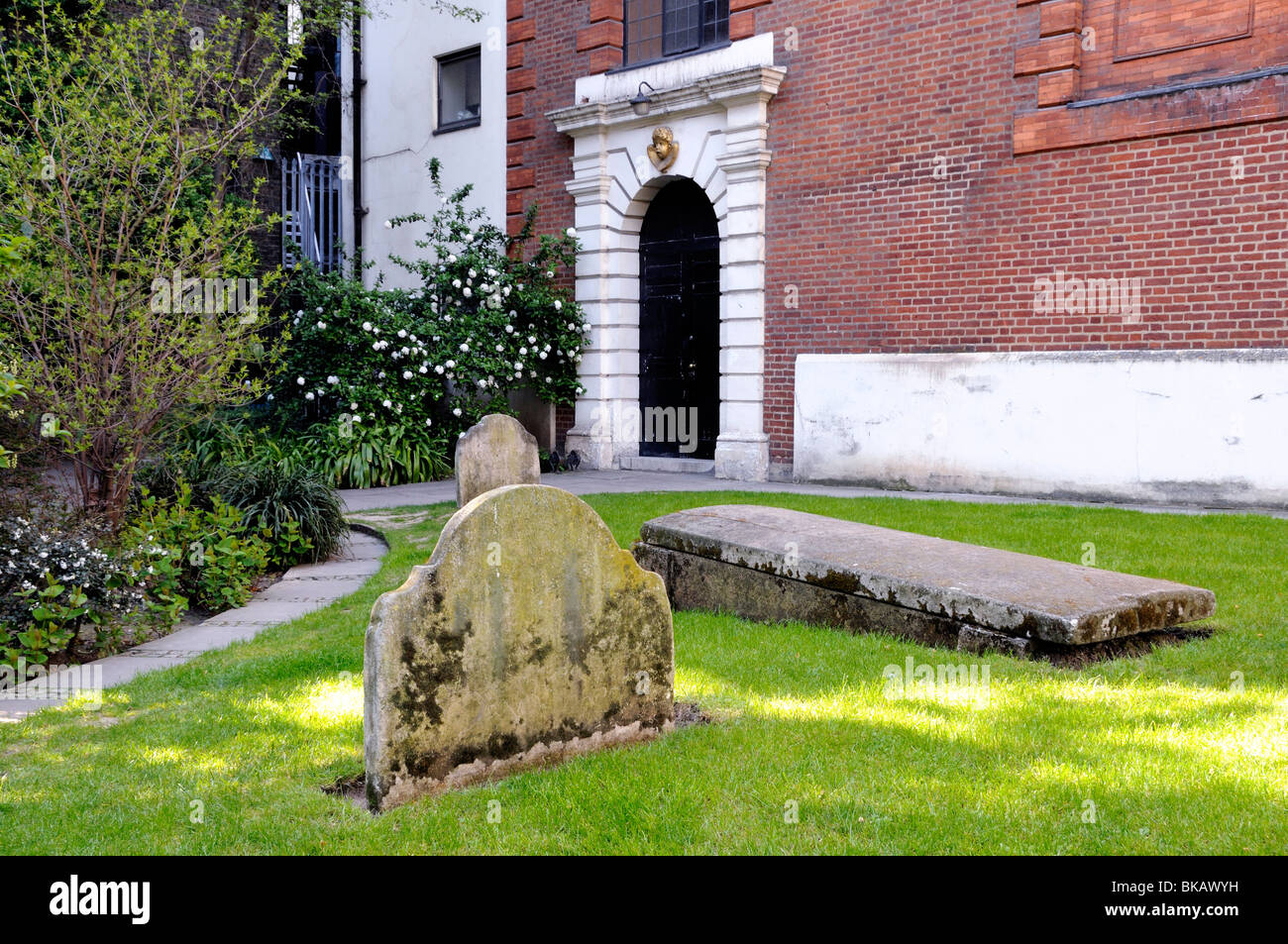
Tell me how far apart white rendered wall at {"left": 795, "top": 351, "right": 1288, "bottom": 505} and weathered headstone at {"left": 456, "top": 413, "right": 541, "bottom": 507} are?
540cm

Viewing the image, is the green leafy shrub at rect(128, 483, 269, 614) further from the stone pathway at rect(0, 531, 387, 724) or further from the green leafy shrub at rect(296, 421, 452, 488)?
the green leafy shrub at rect(296, 421, 452, 488)

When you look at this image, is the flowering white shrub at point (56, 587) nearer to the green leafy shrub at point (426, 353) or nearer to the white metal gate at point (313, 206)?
the green leafy shrub at point (426, 353)

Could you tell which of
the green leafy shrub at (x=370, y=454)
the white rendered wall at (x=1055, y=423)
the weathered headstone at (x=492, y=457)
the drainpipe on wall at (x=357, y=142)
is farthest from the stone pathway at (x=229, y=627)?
the drainpipe on wall at (x=357, y=142)

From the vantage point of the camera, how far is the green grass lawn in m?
3.32

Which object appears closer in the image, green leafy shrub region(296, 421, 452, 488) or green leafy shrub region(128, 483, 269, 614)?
green leafy shrub region(128, 483, 269, 614)

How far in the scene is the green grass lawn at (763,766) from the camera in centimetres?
332

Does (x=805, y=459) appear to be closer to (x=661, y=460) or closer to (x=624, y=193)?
(x=661, y=460)

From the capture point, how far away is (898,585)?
547 centimetres

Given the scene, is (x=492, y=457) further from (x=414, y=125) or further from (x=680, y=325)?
(x=414, y=125)

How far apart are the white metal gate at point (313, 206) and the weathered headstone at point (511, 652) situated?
15528mm

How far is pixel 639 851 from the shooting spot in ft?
10.5

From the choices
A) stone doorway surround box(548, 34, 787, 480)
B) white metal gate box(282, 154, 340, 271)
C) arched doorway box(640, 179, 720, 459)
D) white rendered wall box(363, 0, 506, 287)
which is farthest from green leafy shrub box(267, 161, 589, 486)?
white metal gate box(282, 154, 340, 271)
